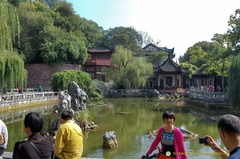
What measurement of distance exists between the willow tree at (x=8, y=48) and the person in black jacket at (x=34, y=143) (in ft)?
22.3

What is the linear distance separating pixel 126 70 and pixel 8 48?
1860 cm

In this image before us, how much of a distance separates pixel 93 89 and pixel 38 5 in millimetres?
17473

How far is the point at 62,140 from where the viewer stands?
269 cm

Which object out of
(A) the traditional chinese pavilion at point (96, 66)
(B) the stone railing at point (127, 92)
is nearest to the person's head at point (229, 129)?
(B) the stone railing at point (127, 92)

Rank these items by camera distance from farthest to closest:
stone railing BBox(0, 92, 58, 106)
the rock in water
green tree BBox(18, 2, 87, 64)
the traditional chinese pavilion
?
the traditional chinese pavilion < green tree BBox(18, 2, 87, 64) < stone railing BBox(0, 92, 58, 106) < the rock in water

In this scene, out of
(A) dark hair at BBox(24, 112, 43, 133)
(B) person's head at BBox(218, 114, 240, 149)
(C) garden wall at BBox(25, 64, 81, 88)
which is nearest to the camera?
(B) person's head at BBox(218, 114, 240, 149)

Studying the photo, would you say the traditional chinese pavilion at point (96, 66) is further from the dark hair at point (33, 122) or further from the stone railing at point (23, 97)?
the dark hair at point (33, 122)

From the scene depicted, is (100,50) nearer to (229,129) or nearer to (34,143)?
(34,143)

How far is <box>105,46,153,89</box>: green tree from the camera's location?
26.6m

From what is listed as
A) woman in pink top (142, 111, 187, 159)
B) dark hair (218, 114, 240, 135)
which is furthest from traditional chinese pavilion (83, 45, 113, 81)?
dark hair (218, 114, 240, 135)

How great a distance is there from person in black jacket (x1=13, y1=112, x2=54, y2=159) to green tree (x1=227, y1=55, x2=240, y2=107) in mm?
12940

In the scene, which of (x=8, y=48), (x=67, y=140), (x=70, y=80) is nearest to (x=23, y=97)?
(x=70, y=80)

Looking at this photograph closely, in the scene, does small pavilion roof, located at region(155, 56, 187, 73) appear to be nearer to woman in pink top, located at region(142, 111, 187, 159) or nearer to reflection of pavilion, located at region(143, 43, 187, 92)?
reflection of pavilion, located at region(143, 43, 187, 92)

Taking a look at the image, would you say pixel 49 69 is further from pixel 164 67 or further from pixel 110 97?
pixel 164 67
